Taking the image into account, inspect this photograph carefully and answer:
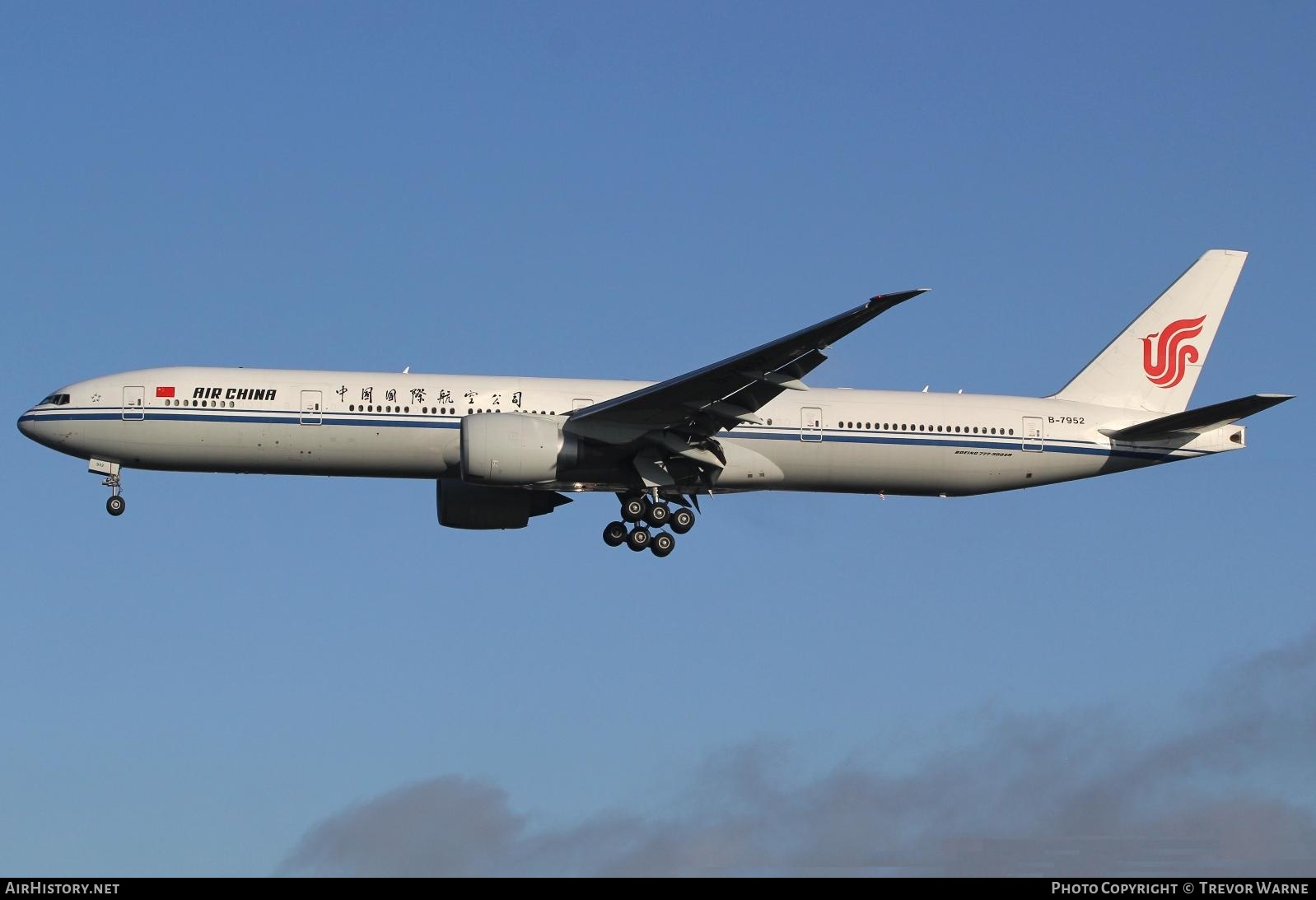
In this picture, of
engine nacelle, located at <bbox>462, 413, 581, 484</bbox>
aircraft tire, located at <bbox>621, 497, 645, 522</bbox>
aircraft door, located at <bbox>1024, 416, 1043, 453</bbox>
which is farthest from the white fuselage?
engine nacelle, located at <bbox>462, 413, 581, 484</bbox>

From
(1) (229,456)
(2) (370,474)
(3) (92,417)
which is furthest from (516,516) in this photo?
(3) (92,417)

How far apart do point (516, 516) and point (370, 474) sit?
5.19 meters

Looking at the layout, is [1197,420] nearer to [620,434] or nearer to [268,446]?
[620,434]

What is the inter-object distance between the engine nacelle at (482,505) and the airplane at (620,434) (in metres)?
0.06

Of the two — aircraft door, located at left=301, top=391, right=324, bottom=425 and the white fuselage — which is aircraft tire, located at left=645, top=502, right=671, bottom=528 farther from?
aircraft door, located at left=301, top=391, right=324, bottom=425

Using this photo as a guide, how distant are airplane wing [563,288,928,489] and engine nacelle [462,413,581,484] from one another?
621 mm

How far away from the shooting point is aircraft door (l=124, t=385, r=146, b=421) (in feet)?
137

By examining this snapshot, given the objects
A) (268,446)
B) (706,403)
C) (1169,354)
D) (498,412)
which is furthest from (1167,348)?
(268,446)

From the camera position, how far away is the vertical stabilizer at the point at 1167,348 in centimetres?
4681

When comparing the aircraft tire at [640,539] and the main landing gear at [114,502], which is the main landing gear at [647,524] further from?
the main landing gear at [114,502]

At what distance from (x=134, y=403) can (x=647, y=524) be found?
13126mm

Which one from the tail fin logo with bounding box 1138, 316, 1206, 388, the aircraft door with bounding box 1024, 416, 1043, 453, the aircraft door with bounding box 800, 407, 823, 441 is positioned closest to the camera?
the aircraft door with bounding box 800, 407, 823, 441
